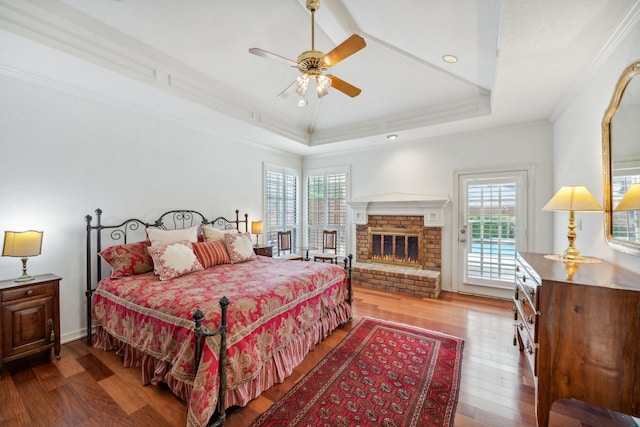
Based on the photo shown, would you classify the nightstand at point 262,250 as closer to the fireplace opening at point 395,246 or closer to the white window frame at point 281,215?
the white window frame at point 281,215

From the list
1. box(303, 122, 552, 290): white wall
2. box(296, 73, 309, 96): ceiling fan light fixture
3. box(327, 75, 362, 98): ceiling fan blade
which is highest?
box(327, 75, 362, 98): ceiling fan blade

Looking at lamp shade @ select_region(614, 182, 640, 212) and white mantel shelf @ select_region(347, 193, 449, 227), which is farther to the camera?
white mantel shelf @ select_region(347, 193, 449, 227)

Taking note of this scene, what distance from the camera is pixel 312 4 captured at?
2469 mm

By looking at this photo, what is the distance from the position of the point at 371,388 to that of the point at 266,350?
35.4 inches

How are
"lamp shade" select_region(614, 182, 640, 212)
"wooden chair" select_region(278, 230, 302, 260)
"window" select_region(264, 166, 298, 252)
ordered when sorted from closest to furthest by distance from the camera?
"lamp shade" select_region(614, 182, 640, 212) < "window" select_region(264, 166, 298, 252) < "wooden chair" select_region(278, 230, 302, 260)

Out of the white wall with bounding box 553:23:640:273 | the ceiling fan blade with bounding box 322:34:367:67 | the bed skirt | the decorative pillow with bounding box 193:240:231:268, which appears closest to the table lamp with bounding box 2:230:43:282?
the bed skirt

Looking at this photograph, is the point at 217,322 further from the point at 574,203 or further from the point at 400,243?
the point at 400,243

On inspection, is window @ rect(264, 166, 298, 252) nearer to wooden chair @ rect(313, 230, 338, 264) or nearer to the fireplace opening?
wooden chair @ rect(313, 230, 338, 264)

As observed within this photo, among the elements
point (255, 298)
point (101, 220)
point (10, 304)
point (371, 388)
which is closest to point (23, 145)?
point (101, 220)

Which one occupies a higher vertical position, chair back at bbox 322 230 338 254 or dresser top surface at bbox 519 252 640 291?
dresser top surface at bbox 519 252 640 291

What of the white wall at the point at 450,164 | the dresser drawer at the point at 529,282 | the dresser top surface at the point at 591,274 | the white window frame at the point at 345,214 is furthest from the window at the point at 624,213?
the white window frame at the point at 345,214

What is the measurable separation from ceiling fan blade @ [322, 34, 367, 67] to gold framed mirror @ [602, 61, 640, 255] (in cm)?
182

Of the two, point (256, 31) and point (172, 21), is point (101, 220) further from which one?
point (256, 31)

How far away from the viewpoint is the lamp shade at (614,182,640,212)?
171cm
